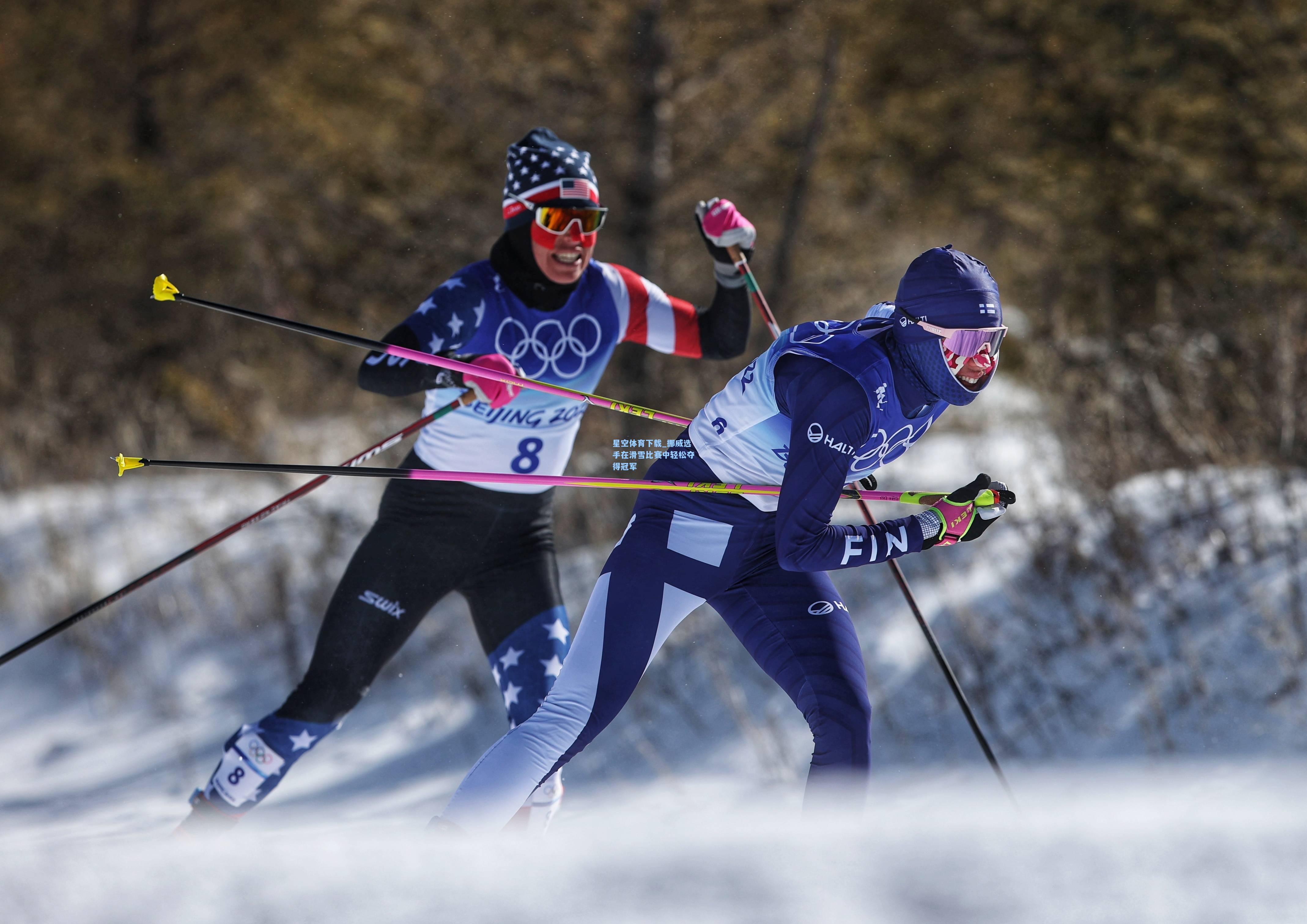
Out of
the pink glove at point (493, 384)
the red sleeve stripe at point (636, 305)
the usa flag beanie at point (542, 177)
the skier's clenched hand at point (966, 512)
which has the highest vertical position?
the usa flag beanie at point (542, 177)

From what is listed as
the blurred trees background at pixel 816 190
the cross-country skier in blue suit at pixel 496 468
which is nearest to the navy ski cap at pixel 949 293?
the cross-country skier in blue suit at pixel 496 468

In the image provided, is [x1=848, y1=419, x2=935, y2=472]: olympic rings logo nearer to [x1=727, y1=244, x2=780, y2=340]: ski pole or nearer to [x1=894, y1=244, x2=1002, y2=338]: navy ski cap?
[x1=894, y1=244, x2=1002, y2=338]: navy ski cap

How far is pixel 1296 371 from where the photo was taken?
552cm

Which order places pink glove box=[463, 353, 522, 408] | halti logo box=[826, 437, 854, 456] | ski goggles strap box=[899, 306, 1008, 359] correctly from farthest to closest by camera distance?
pink glove box=[463, 353, 522, 408] < ski goggles strap box=[899, 306, 1008, 359] < halti logo box=[826, 437, 854, 456]

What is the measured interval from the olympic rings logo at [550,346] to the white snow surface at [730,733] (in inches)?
53.1

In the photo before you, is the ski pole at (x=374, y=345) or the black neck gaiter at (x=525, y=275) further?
the black neck gaiter at (x=525, y=275)

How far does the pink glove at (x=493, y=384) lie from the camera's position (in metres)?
3.19

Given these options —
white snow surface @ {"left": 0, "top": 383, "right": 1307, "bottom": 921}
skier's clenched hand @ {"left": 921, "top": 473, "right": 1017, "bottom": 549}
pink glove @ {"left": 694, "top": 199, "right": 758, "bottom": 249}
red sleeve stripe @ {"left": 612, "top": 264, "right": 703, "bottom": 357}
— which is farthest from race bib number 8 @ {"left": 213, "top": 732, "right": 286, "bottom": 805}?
pink glove @ {"left": 694, "top": 199, "right": 758, "bottom": 249}

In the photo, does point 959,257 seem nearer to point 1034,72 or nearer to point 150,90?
point 1034,72

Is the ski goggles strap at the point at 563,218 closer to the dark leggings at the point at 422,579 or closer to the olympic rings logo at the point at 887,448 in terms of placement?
the dark leggings at the point at 422,579

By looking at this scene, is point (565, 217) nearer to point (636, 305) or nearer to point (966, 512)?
→ point (636, 305)

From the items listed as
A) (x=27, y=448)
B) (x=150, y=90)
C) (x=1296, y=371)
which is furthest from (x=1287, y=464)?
(x=150, y=90)

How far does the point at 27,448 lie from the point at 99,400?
8.64 feet

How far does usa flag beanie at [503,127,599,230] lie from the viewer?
342 cm
